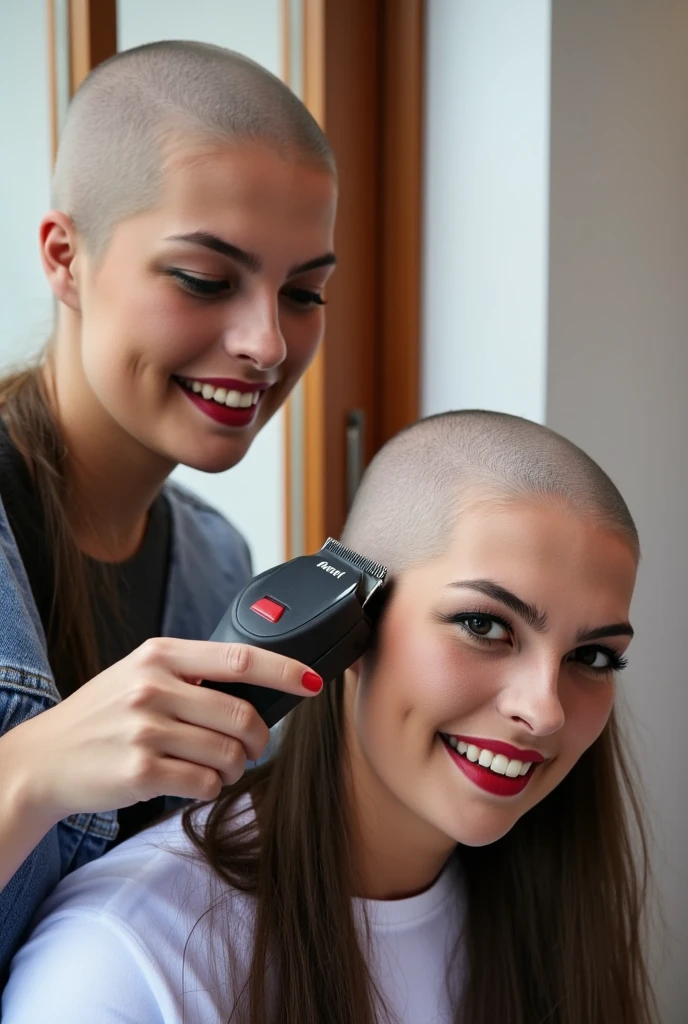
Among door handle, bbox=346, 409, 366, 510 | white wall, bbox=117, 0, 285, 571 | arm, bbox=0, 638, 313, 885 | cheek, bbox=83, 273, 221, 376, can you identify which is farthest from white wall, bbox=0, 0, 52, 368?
arm, bbox=0, 638, 313, 885

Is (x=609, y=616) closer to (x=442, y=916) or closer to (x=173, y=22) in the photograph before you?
(x=442, y=916)

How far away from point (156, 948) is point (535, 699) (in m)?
0.37

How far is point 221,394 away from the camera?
42.2 inches

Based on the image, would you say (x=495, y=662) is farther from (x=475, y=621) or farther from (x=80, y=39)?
(x=80, y=39)

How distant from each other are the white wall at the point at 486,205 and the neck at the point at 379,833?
87cm

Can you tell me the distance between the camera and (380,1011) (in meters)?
0.95

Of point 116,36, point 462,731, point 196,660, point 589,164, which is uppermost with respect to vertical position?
point 116,36

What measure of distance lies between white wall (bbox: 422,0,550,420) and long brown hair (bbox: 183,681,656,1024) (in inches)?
30.5

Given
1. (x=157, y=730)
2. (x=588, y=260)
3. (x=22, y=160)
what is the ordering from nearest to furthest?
(x=157, y=730) → (x=22, y=160) → (x=588, y=260)

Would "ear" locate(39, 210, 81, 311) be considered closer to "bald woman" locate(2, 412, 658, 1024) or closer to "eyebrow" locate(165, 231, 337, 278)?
"eyebrow" locate(165, 231, 337, 278)

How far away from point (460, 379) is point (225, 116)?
0.89m

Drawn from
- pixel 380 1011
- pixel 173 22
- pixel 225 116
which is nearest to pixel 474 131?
pixel 173 22

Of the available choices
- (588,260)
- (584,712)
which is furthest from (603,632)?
(588,260)

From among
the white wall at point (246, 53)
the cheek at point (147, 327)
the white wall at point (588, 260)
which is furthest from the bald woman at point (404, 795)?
the white wall at point (246, 53)
